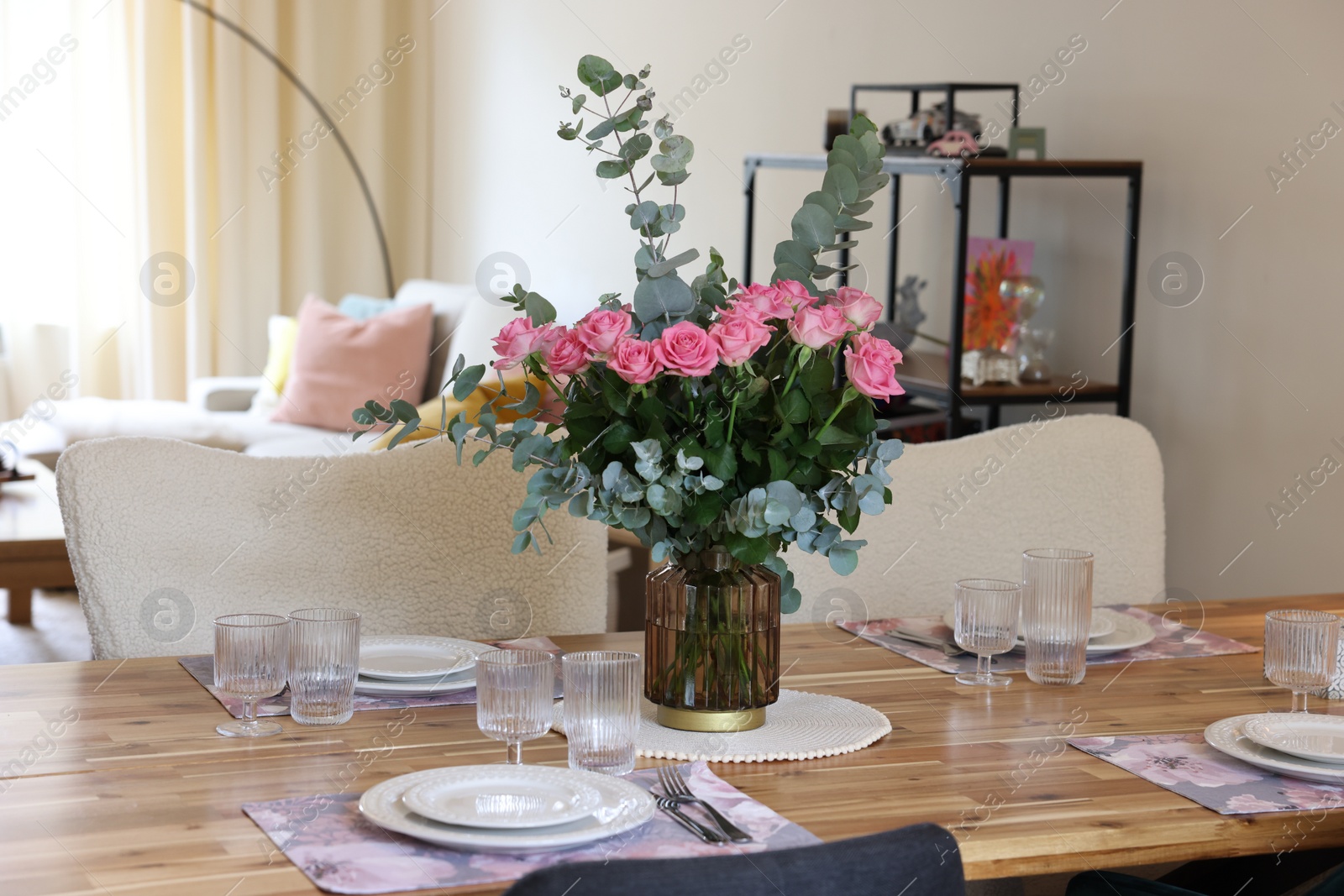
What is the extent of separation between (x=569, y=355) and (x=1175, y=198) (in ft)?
5.87

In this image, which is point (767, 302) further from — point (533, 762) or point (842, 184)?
point (533, 762)

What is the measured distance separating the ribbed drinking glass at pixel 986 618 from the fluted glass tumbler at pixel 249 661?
66cm

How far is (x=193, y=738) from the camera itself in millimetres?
1205

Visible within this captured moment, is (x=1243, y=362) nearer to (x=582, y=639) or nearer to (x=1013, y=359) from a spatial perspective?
(x=1013, y=359)

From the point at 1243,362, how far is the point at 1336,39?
0.55 meters

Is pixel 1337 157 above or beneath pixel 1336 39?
beneath

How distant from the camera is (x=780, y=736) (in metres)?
1.24

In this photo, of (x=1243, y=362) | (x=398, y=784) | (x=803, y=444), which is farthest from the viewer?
(x=1243, y=362)

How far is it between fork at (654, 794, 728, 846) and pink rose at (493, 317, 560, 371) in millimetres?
376

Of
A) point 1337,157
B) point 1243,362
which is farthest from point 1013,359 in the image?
point 1337,157

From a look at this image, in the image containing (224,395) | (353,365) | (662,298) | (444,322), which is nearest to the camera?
(662,298)

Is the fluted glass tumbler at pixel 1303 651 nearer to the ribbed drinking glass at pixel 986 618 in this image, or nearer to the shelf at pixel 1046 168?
the ribbed drinking glass at pixel 986 618

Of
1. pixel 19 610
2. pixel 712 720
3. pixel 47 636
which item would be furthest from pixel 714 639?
pixel 19 610

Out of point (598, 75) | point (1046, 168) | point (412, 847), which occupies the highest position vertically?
point (1046, 168)
